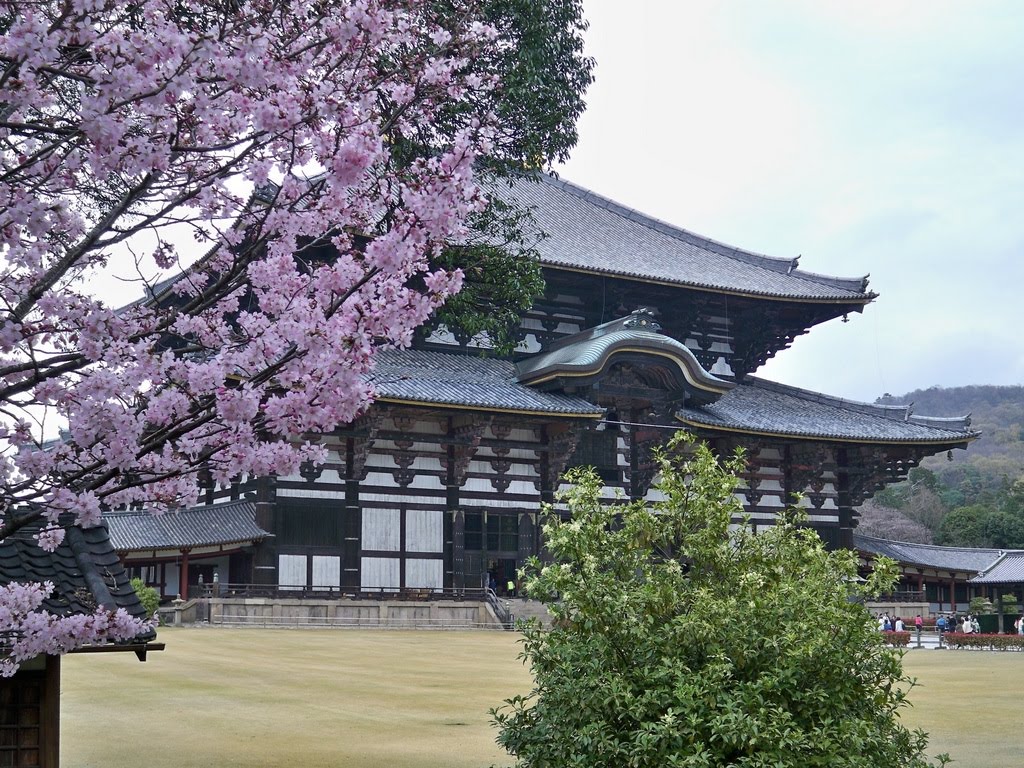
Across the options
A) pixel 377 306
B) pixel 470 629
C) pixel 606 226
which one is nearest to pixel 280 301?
pixel 377 306

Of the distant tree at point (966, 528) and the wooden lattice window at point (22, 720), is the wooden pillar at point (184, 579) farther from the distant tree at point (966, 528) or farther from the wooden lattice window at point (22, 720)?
the distant tree at point (966, 528)

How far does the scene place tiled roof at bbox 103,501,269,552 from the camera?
3253cm

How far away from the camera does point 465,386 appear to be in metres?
34.8

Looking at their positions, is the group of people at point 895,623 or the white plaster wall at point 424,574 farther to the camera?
the group of people at point 895,623

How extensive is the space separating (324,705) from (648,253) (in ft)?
94.2

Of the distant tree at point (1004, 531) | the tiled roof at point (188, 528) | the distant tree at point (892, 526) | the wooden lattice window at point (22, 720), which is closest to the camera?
the wooden lattice window at point (22, 720)

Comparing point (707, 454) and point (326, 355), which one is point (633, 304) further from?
point (326, 355)

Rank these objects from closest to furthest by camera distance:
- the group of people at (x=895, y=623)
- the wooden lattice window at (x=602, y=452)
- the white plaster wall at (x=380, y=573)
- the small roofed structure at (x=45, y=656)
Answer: the small roofed structure at (x=45, y=656)
the white plaster wall at (x=380, y=573)
the wooden lattice window at (x=602, y=452)
the group of people at (x=895, y=623)

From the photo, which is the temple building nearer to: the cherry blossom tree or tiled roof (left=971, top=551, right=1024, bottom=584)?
tiled roof (left=971, top=551, right=1024, bottom=584)

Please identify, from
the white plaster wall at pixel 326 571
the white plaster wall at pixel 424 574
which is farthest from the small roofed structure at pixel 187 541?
the white plaster wall at pixel 424 574

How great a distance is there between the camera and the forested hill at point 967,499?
7331 cm

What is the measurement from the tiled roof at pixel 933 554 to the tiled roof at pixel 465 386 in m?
18.5

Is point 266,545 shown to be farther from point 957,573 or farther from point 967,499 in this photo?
point 967,499

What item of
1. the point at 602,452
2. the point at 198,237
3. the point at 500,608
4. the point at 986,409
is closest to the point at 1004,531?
the point at 602,452
